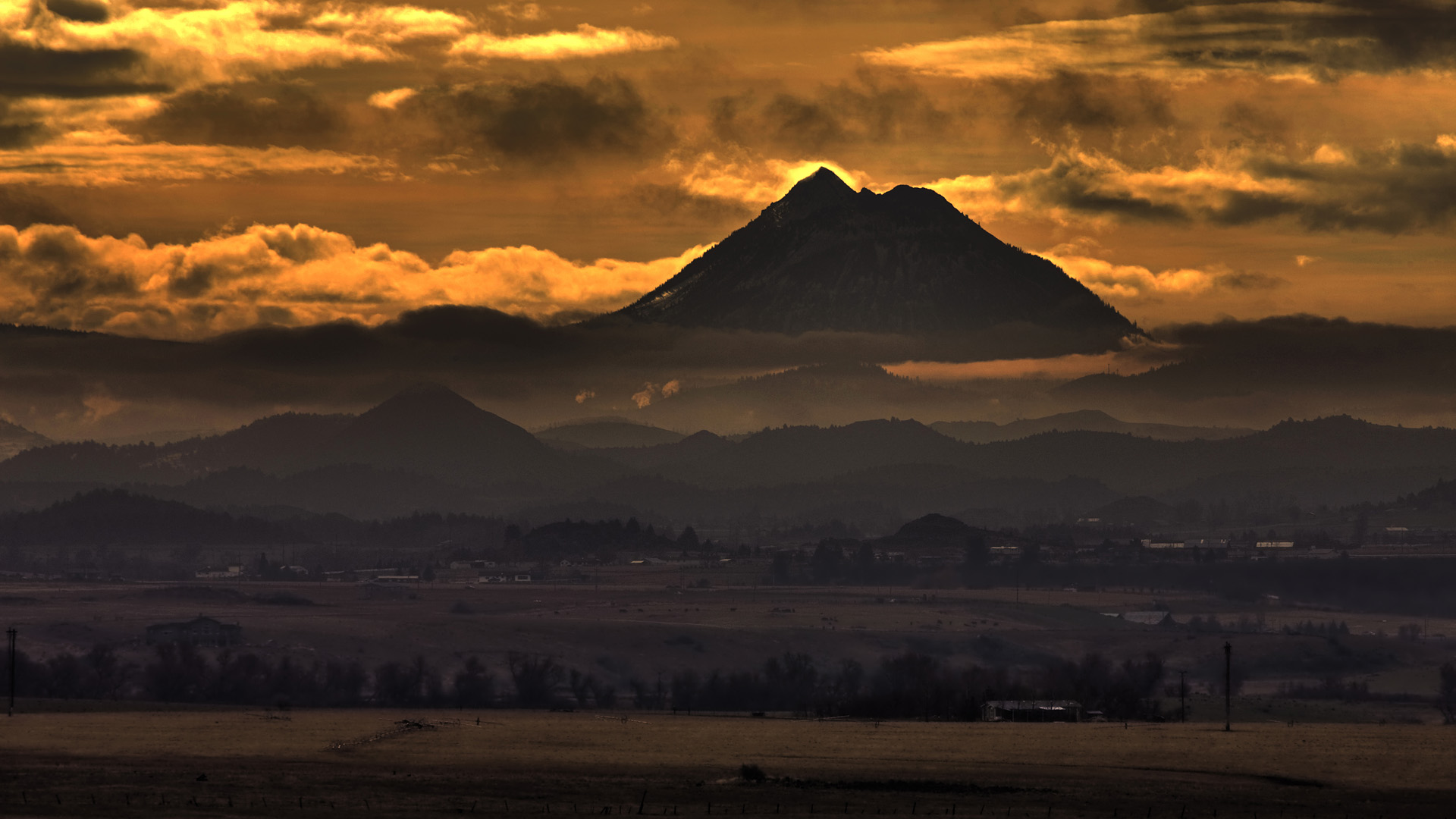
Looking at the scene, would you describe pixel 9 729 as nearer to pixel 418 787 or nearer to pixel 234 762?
pixel 234 762

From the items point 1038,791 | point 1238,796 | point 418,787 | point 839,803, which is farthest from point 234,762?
point 1238,796

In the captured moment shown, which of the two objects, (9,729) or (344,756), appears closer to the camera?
(344,756)

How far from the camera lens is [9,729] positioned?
6531 inches

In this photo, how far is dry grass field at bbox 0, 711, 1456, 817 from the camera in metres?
125

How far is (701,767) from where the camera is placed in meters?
147

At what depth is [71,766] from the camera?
138 m

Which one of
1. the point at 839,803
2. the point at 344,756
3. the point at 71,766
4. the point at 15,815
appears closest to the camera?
the point at 15,815

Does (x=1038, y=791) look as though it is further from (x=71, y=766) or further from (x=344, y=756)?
(x=71, y=766)

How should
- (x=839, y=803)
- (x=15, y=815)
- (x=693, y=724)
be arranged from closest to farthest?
(x=15, y=815) < (x=839, y=803) < (x=693, y=724)

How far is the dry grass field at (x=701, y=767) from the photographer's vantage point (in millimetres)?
124688

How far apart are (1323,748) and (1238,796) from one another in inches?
1342

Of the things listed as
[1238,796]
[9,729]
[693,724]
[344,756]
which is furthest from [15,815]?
[693,724]

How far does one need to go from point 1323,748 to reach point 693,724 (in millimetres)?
53559

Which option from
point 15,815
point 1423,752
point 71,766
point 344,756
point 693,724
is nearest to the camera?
point 15,815
